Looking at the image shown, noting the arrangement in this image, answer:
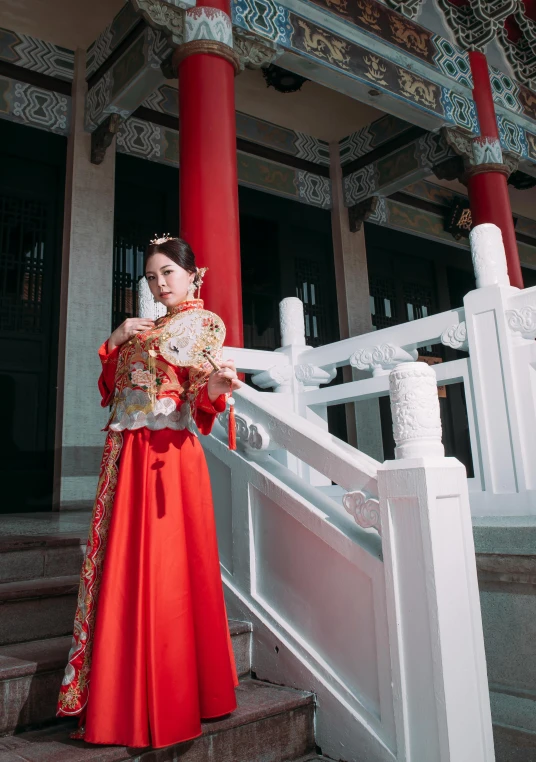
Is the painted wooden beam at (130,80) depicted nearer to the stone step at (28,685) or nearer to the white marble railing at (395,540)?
the white marble railing at (395,540)

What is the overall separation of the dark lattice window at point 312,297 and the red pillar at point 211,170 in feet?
12.6

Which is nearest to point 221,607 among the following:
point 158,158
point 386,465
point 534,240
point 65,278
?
point 386,465

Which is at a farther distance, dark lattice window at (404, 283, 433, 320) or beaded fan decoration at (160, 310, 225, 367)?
dark lattice window at (404, 283, 433, 320)

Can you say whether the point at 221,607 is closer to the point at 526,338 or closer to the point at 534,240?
the point at 526,338

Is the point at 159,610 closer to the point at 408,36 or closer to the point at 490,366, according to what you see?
the point at 490,366

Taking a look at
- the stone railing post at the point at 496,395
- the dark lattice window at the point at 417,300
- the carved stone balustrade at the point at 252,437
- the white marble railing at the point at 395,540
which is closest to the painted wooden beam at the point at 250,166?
the dark lattice window at the point at 417,300

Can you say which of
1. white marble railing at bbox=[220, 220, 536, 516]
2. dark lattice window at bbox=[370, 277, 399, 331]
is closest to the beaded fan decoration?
white marble railing at bbox=[220, 220, 536, 516]

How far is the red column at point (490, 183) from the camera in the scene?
6.23 meters

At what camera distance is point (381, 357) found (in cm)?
330

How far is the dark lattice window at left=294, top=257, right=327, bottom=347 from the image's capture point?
7980mm

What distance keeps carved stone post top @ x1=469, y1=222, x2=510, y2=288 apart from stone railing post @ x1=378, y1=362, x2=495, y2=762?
129 cm

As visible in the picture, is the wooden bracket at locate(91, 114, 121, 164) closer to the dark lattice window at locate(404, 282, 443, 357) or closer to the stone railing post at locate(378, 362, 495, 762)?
the dark lattice window at locate(404, 282, 443, 357)

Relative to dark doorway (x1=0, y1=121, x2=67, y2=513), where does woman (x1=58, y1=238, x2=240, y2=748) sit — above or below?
below

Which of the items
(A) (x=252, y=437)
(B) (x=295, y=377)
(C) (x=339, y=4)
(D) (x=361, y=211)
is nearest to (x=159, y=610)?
(A) (x=252, y=437)
